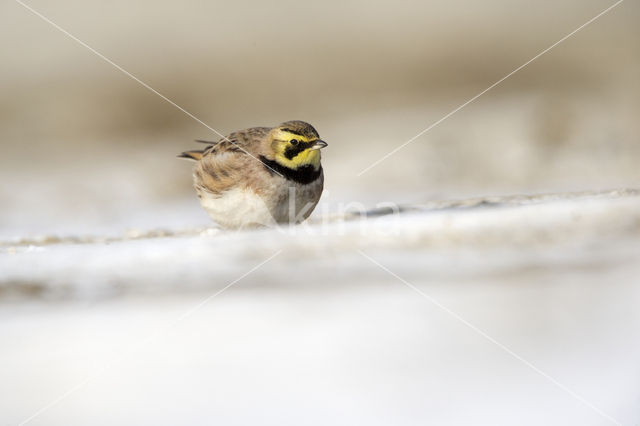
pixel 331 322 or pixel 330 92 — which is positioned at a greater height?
pixel 330 92

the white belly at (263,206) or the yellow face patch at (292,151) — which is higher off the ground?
the yellow face patch at (292,151)

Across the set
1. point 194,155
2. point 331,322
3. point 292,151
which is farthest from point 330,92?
point 331,322

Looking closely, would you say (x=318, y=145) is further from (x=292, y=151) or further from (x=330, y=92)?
(x=330, y=92)

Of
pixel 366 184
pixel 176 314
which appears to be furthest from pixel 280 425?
pixel 366 184

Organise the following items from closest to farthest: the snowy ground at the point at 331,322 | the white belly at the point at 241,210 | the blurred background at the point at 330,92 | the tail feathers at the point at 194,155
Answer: the snowy ground at the point at 331,322, the white belly at the point at 241,210, the tail feathers at the point at 194,155, the blurred background at the point at 330,92

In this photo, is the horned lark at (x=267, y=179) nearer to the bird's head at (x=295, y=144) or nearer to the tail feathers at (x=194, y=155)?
the bird's head at (x=295, y=144)

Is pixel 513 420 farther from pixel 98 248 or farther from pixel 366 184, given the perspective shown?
pixel 366 184

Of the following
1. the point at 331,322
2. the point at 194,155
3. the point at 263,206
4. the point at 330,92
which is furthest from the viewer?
the point at 330,92

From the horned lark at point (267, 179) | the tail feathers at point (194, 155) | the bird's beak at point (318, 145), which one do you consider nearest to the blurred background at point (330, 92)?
the tail feathers at point (194, 155)

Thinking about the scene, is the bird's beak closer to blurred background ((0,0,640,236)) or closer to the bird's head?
the bird's head
